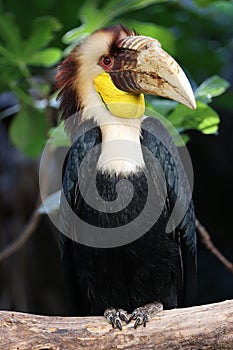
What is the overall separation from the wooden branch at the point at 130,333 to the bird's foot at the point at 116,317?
51 mm

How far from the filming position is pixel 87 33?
277 cm

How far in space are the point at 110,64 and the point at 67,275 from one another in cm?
79

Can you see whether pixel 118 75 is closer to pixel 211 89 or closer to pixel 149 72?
pixel 149 72

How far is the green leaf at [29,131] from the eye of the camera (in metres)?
3.09

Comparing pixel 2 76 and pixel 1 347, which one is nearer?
pixel 1 347

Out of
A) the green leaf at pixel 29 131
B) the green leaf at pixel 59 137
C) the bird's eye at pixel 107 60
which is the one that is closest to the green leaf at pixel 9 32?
the green leaf at pixel 29 131

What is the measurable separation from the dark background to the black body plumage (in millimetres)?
1376

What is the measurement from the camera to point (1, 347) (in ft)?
6.27

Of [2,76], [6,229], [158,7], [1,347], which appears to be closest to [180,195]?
[1,347]

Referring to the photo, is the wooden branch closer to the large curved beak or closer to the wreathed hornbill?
the wreathed hornbill

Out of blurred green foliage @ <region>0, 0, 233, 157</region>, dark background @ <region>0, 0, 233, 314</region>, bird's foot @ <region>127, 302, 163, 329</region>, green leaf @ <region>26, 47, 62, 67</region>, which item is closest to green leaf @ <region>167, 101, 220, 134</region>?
blurred green foliage @ <region>0, 0, 233, 157</region>

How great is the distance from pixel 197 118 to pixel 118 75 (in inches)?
15.2

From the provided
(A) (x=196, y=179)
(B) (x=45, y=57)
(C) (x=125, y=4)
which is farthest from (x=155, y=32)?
(A) (x=196, y=179)

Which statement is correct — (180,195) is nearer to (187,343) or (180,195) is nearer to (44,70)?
(187,343)
